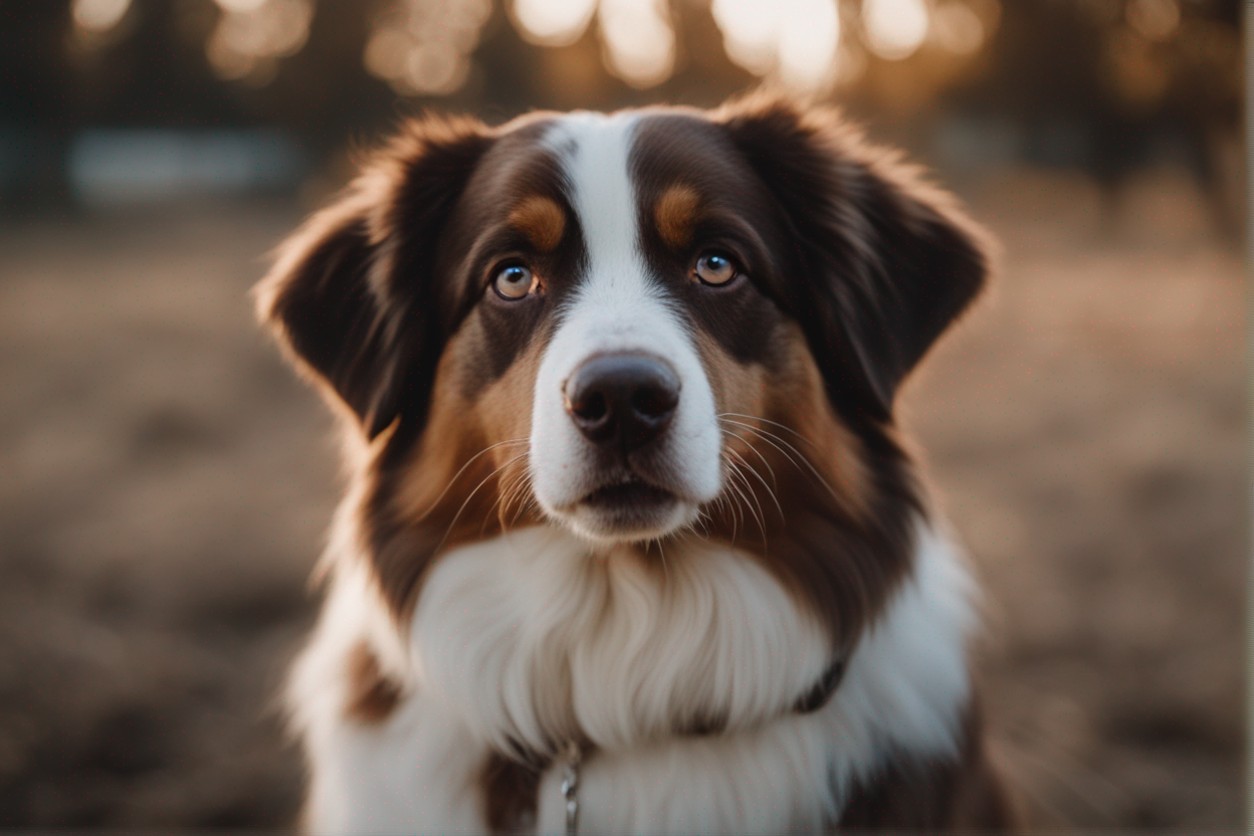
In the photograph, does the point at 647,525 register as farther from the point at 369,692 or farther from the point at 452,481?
the point at 369,692

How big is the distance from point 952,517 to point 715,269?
415 cm

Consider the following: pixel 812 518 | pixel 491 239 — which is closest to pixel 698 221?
pixel 491 239

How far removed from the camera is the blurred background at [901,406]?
12.5ft

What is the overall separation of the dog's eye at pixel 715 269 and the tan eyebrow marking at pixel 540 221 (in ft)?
1.17

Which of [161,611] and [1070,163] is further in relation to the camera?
[1070,163]

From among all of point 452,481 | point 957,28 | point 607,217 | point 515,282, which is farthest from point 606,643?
point 957,28

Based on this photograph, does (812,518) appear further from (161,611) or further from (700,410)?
(161,611)

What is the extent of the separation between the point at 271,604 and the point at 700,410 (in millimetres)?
3745

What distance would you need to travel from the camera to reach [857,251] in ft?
8.19

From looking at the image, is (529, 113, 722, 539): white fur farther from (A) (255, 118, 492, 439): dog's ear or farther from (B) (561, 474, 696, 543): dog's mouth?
(A) (255, 118, 492, 439): dog's ear

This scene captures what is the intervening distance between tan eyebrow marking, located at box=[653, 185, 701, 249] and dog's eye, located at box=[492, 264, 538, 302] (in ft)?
1.16

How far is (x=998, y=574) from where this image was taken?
16.9 ft

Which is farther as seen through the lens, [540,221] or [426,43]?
[426,43]

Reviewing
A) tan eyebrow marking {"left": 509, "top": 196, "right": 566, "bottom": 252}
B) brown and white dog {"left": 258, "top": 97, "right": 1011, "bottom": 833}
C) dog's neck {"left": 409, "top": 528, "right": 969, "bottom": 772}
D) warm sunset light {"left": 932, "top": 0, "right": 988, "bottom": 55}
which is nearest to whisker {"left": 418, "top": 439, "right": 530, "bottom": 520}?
brown and white dog {"left": 258, "top": 97, "right": 1011, "bottom": 833}
